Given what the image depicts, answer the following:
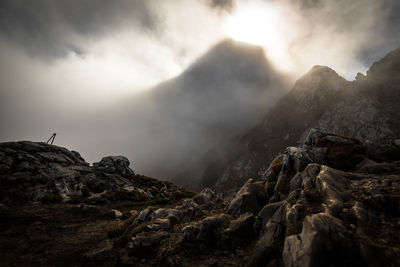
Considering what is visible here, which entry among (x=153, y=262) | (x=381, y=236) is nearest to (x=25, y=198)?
(x=153, y=262)

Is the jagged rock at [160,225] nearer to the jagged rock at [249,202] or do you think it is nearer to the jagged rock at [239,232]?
the jagged rock at [249,202]

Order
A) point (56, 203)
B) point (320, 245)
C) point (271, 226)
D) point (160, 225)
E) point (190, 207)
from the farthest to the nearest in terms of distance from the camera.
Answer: point (56, 203)
point (190, 207)
point (160, 225)
point (271, 226)
point (320, 245)

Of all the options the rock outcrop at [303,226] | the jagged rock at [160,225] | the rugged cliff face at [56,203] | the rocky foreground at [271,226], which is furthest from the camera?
the jagged rock at [160,225]

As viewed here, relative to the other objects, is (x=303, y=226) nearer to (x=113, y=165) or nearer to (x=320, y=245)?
(x=320, y=245)

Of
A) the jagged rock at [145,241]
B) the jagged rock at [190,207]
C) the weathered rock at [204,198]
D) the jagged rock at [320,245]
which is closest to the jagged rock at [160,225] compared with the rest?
the jagged rock at [145,241]

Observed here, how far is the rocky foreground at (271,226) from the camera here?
295 inches

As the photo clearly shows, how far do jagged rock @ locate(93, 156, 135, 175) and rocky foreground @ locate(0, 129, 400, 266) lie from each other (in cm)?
3226

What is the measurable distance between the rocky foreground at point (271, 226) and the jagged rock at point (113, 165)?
32260 millimetres

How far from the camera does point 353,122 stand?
158 m

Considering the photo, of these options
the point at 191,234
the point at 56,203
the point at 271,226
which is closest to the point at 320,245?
→ the point at 271,226

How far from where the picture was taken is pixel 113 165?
205 ft

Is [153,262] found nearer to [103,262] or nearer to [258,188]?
[103,262]

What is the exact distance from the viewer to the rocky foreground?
295 inches

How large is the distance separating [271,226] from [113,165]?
211 feet
